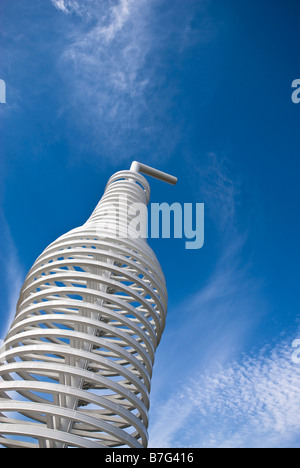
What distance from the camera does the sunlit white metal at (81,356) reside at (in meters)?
7.41

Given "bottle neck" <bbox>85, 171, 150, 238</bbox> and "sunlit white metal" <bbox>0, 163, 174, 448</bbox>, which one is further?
"bottle neck" <bbox>85, 171, 150, 238</bbox>

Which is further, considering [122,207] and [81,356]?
[122,207]

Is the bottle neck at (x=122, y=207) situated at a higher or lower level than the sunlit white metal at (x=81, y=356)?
higher

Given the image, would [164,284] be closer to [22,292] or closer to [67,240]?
[67,240]

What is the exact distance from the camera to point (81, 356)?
8.09 m

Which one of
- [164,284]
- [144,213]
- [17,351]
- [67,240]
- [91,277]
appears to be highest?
[144,213]

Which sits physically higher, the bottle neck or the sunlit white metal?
the bottle neck

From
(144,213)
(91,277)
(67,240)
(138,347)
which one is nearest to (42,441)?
(138,347)

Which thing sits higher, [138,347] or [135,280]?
[135,280]

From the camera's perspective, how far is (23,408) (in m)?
7.25

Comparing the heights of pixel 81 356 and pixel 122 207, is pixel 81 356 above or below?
below

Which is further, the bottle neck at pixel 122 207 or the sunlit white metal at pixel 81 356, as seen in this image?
the bottle neck at pixel 122 207

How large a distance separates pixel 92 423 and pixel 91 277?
3900 millimetres

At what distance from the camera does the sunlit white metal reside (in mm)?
7414
